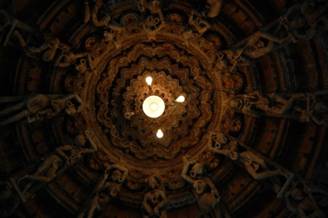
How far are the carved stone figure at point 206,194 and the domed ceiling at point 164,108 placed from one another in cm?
5

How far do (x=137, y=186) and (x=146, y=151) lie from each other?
1.36 meters

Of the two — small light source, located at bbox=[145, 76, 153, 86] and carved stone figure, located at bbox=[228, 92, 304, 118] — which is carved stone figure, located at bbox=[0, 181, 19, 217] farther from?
carved stone figure, located at bbox=[228, 92, 304, 118]

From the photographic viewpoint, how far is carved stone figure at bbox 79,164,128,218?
14438 mm

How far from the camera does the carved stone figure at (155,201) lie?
14711 mm

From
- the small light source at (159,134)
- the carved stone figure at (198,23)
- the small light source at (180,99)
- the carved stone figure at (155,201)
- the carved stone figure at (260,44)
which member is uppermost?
the carved stone figure at (198,23)

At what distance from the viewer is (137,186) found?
1591cm

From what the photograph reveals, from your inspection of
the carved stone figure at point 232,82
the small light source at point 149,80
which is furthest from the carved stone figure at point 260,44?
the small light source at point 149,80

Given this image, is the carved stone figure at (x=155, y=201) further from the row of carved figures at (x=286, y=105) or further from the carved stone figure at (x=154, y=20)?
the carved stone figure at (x=154, y=20)

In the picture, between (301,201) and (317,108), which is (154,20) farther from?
(301,201)

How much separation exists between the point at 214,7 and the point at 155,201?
672cm

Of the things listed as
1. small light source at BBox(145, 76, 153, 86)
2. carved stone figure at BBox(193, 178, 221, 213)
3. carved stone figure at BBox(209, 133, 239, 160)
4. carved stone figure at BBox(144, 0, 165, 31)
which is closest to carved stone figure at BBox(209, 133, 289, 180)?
carved stone figure at BBox(209, 133, 239, 160)

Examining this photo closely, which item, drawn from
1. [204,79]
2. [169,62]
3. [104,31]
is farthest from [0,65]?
[204,79]

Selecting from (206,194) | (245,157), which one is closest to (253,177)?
(245,157)

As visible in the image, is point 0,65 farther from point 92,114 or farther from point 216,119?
point 216,119
